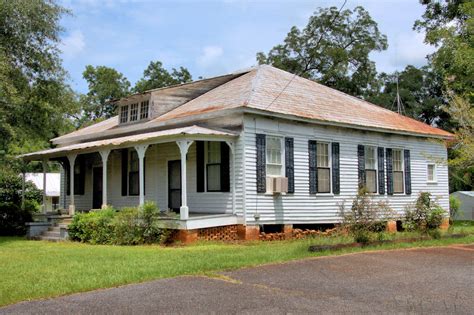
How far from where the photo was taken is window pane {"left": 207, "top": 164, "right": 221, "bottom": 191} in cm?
1680

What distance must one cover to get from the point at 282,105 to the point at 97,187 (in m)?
9.65

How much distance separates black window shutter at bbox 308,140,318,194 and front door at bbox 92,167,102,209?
959 centimetres

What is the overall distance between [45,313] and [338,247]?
741 centimetres

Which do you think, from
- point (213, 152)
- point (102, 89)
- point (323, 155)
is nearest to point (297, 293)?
point (213, 152)

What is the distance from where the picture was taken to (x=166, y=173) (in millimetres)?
18984

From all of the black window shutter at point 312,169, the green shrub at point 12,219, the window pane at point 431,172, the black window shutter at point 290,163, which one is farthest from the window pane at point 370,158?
the green shrub at point 12,219

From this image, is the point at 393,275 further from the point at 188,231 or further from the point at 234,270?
the point at 188,231

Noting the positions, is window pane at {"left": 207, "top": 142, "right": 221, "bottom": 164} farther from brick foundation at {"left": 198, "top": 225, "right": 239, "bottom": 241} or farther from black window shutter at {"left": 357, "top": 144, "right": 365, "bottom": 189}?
black window shutter at {"left": 357, "top": 144, "right": 365, "bottom": 189}

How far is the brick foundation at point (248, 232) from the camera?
15867 millimetres

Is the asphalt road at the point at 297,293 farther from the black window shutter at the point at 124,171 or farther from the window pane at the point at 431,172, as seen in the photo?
the window pane at the point at 431,172

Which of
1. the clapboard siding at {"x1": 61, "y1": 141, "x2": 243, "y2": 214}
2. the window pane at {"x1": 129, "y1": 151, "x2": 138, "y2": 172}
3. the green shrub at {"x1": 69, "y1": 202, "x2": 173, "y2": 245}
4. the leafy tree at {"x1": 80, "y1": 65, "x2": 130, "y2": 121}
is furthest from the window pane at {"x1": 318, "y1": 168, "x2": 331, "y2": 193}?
the leafy tree at {"x1": 80, "y1": 65, "x2": 130, "y2": 121}

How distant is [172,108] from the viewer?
2022 cm

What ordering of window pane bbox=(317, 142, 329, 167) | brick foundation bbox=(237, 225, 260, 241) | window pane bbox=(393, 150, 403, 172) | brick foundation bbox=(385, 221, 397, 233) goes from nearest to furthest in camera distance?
brick foundation bbox=(237, 225, 260, 241) < window pane bbox=(317, 142, 329, 167) < brick foundation bbox=(385, 221, 397, 233) < window pane bbox=(393, 150, 403, 172)

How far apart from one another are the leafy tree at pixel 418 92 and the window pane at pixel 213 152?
2895cm
